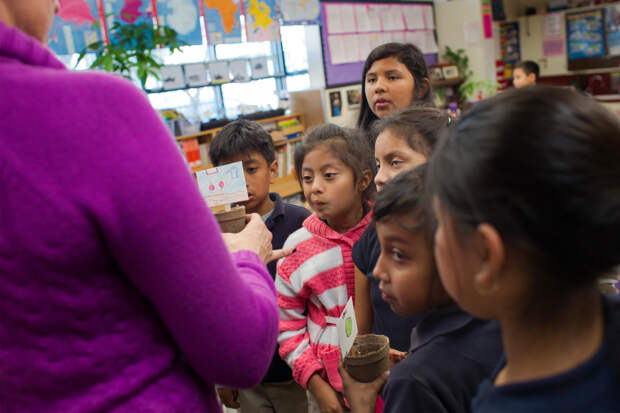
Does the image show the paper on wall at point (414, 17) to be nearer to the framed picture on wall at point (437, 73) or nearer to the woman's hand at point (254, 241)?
the framed picture on wall at point (437, 73)

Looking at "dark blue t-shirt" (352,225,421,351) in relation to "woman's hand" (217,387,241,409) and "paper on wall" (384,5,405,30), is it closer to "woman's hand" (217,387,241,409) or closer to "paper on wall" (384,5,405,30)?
"woman's hand" (217,387,241,409)

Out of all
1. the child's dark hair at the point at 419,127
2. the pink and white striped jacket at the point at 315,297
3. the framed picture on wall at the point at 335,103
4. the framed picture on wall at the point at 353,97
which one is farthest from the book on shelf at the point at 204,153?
the child's dark hair at the point at 419,127

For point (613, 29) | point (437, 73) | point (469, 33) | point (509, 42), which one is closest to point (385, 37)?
point (437, 73)

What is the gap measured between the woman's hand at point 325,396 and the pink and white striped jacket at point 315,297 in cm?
2

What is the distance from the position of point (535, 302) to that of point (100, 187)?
0.49m

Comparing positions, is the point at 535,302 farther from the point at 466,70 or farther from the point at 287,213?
the point at 466,70

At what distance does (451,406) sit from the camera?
84cm

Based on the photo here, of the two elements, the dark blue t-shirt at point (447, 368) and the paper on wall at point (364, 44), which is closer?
the dark blue t-shirt at point (447, 368)

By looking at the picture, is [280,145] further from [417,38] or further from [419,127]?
[419,127]

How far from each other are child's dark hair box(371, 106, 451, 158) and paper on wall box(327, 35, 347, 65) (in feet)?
14.4

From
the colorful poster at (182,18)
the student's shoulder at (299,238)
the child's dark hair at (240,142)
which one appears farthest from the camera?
the colorful poster at (182,18)

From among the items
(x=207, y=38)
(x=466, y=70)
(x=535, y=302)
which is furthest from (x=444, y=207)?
(x=466, y=70)

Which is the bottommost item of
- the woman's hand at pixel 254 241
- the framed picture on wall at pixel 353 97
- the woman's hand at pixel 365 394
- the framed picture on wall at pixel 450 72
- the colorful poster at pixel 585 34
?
the woman's hand at pixel 365 394

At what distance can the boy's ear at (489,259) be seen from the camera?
53cm
